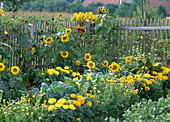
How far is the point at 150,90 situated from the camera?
13.3 ft

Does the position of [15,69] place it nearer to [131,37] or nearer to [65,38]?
[65,38]

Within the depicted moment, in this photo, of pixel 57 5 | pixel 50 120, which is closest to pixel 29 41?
pixel 50 120

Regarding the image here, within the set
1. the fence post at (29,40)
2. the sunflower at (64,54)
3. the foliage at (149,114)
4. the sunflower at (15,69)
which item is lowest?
the foliage at (149,114)

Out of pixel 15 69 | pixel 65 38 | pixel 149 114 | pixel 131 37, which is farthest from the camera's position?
pixel 131 37

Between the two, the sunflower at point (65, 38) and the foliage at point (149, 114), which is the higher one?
the sunflower at point (65, 38)

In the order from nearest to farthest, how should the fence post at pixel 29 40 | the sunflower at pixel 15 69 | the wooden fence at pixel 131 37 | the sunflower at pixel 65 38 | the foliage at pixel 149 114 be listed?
the foliage at pixel 149 114 → the sunflower at pixel 15 69 → the fence post at pixel 29 40 → the sunflower at pixel 65 38 → the wooden fence at pixel 131 37

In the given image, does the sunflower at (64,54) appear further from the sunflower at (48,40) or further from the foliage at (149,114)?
the foliage at (149,114)

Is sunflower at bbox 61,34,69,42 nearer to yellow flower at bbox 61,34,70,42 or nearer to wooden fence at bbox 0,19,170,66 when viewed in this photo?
yellow flower at bbox 61,34,70,42

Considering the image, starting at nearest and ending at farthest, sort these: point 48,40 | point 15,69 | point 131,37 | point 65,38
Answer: point 15,69, point 48,40, point 65,38, point 131,37

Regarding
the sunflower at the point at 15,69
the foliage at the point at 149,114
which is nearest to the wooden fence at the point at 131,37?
the sunflower at the point at 15,69

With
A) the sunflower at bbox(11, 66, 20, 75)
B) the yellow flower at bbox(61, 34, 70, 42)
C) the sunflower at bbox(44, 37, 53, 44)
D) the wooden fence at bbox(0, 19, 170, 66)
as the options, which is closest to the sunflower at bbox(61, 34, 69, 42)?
the yellow flower at bbox(61, 34, 70, 42)

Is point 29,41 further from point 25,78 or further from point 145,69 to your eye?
point 145,69

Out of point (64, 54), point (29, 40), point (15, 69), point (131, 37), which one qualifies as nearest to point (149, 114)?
point (15, 69)

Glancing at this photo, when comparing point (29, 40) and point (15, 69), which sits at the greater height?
point (29, 40)
